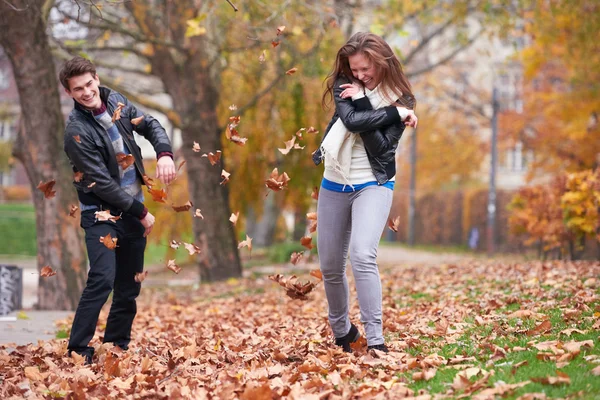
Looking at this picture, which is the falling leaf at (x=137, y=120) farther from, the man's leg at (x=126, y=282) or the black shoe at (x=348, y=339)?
the black shoe at (x=348, y=339)

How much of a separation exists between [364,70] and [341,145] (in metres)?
0.49

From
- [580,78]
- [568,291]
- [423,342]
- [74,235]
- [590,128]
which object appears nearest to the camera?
[423,342]

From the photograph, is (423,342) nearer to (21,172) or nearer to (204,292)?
(204,292)

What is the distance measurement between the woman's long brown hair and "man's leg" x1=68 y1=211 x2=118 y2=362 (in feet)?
5.89

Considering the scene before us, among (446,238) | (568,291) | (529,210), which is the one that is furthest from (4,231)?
(568,291)

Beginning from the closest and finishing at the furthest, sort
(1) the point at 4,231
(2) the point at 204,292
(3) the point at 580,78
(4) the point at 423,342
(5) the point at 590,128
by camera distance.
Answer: (4) the point at 423,342
(2) the point at 204,292
(3) the point at 580,78
(5) the point at 590,128
(1) the point at 4,231

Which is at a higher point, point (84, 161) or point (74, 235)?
point (84, 161)

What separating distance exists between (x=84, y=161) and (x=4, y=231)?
100 ft

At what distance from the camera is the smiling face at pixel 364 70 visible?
5227 mm

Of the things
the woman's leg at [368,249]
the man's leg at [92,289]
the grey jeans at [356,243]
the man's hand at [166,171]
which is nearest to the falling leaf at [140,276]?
the man's leg at [92,289]

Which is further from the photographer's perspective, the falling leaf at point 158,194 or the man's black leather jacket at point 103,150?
the falling leaf at point 158,194

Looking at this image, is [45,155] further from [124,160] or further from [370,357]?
[370,357]

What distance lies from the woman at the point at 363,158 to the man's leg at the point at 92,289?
1406 millimetres

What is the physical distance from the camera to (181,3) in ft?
49.3
